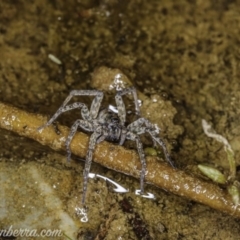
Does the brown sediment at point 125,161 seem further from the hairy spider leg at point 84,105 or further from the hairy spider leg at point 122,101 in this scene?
the hairy spider leg at point 122,101

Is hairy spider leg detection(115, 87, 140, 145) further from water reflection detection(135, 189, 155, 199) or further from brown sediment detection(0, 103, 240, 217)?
water reflection detection(135, 189, 155, 199)

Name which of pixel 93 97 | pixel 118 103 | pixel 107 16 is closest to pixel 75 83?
pixel 93 97

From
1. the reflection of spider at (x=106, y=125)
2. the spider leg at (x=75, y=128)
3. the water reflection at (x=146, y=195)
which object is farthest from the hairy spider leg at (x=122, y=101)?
the water reflection at (x=146, y=195)

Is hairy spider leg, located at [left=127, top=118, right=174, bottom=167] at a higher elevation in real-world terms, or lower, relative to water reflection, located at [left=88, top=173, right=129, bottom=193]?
higher

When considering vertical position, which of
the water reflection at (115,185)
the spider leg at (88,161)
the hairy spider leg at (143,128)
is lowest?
the water reflection at (115,185)

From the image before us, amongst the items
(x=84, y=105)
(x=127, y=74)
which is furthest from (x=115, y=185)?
(x=127, y=74)

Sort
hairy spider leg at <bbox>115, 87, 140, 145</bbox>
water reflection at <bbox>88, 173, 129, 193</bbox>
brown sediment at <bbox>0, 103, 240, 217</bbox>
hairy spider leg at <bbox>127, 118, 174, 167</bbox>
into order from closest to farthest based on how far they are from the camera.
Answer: brown sediment at <bbox>0, 103, 240, 217</bbox> < water reflection at <bbox>88, 173, 129, 193</bbox> < hairy spider leg at <bbox>127, 118, 174, 167</bbox> < hairy spider leg at <bbox>115, 87, 140, 145</bbox>

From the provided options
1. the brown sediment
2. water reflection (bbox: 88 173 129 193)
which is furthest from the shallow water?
the brown sediment
